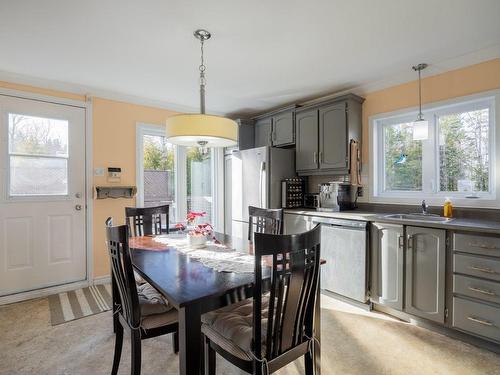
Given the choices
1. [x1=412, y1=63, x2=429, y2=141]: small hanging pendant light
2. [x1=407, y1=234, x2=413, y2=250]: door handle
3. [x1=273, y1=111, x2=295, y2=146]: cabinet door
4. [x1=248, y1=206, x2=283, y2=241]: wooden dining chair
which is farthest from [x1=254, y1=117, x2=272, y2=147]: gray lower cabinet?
[x1=407, y1=234, x2=413, y2=250]: door handle

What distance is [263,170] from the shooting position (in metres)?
3.48

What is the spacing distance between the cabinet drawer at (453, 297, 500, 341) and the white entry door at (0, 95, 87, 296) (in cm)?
374

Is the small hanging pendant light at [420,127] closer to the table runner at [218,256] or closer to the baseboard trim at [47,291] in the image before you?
the table runner at [218,256]

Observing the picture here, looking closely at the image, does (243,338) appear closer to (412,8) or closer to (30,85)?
(412,8)

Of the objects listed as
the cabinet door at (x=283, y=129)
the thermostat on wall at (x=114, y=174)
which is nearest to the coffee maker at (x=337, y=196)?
the cabinet door at (x=283, y=129)

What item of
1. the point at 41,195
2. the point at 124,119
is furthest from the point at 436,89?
the point at 41,195

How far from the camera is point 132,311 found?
1.47 meters

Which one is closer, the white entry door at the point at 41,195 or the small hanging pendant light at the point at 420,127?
the small hanging pendant light at the point at 420,127

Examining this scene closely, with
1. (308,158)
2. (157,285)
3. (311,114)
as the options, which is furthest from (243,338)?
(311,114)

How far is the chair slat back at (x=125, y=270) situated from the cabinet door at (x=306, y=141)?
2467 millimetres

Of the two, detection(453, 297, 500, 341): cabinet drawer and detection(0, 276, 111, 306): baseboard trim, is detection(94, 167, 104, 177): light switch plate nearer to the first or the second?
detection(0, 276, 111, 306): baseboard trim

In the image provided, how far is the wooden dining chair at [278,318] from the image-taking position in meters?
1.18

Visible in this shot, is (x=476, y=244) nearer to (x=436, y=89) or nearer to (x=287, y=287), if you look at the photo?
(x=436, y=89)

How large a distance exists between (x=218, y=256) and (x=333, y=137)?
2084 millimetres
